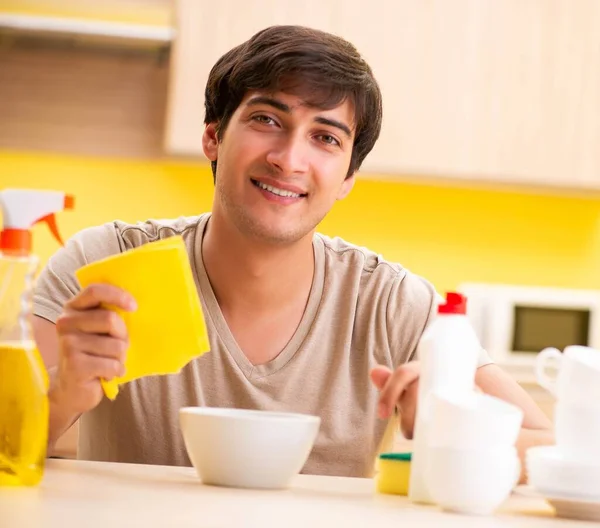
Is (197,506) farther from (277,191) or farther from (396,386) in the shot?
(277,191)

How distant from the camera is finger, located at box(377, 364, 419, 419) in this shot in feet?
3.74

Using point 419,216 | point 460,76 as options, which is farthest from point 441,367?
point 419,216

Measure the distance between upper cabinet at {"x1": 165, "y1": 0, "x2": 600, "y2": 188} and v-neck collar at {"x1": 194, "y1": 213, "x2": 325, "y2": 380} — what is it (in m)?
1.16

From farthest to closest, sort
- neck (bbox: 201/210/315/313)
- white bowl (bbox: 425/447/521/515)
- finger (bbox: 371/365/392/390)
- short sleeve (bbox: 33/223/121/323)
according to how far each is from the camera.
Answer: neck (bbox: 201/210/315/313) → short sleeve (bbox: 33/223/121/323) → finger (bbox: 371/365/392/390) → white bowl (bbox: 425/447/521/515)

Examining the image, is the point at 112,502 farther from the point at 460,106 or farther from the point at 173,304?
the point at 460,106

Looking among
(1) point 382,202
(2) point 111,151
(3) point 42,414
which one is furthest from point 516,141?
(3) point 42,414

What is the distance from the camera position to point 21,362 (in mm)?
986

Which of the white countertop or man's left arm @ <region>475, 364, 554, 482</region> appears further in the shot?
man's left arm @ <region>475, 364, 554, 482</region>

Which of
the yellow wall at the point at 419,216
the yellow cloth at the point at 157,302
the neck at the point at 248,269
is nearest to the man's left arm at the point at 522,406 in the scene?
the neck at the point at 248,269

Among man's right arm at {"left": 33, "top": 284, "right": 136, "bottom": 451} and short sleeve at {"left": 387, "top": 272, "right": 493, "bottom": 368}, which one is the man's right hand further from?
short sleeve at {"left": 387, "top": 272, "right": 493, "bottom": 368}

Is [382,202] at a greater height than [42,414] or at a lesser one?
greater

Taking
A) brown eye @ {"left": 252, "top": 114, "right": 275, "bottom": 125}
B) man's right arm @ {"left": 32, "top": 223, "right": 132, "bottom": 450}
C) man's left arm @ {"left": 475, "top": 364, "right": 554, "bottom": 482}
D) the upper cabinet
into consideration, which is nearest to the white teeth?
brown eye @ {"left": 252, "top": 114, "right": 275, "bottom": 125}

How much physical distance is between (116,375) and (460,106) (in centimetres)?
213

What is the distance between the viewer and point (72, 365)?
44.3 inches
